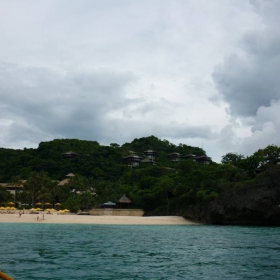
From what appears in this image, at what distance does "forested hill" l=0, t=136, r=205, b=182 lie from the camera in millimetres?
90000

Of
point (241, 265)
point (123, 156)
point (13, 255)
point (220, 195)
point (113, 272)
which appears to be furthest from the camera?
point (123, 156)

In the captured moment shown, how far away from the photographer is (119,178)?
86.6 m

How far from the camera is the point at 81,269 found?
49.1 feet

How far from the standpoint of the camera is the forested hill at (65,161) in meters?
90.0

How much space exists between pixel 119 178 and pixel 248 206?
41.3 meters

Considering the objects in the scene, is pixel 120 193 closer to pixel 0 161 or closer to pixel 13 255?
pixel 0 161

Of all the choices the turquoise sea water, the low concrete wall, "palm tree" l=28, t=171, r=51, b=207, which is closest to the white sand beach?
the low concrete wall

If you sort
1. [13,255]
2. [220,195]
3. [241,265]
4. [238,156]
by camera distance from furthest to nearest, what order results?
1. [238,156]
2. [220,195]
3. [13,255]
4. [241,265]

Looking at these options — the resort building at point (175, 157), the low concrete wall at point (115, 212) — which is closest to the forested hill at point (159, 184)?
the low concrete wall at point (115, 212)

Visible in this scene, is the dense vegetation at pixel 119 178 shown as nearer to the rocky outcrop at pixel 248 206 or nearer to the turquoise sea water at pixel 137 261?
the rocky outcrop at pixel 248 206

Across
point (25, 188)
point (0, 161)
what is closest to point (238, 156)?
point (25, 188)

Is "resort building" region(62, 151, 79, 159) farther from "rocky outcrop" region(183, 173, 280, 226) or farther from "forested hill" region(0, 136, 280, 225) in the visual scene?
"rocky outcrop" region(183, 173, 280, 226)

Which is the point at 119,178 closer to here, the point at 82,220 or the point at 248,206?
the point at 82,220

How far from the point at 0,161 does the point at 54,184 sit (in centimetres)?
3646
